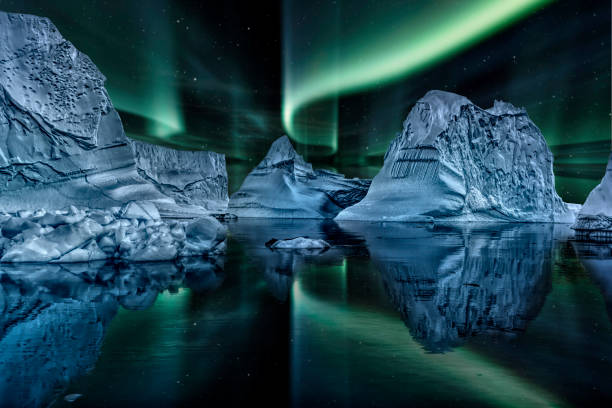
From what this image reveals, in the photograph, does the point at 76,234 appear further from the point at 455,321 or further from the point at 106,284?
the point at 455,321

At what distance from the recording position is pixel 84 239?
7.24m

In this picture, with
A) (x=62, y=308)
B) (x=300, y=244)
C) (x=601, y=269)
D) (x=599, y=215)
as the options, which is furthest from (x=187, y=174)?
(x=62, y=308)

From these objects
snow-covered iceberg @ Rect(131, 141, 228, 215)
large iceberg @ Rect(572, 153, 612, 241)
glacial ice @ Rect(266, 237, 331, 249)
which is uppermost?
snow-covered iceberg @ Rect(131, 141, 228, 215)

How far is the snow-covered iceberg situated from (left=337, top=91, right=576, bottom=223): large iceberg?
1596 centimetres

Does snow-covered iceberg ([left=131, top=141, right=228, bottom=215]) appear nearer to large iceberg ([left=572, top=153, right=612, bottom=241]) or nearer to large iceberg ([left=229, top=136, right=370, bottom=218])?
large iceberg ([left=229, top=136, right=370, bottom=218])

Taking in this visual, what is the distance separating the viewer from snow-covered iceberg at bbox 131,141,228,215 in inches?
1496

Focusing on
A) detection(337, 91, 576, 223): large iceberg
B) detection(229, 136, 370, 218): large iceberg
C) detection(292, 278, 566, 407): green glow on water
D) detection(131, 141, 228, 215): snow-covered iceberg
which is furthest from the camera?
detection(229, 136, 370, 218): large iceberg

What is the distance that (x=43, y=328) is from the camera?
133 inches

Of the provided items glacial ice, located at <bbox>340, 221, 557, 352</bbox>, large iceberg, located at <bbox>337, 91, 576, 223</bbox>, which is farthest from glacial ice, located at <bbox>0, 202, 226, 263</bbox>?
large iceberg, located at <bbox>337, 91, 576, 223</bbox>

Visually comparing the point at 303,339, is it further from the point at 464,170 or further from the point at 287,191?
the point at 287,191

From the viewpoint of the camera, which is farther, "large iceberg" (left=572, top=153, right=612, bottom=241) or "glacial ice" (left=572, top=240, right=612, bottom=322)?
"large iceberg" (left=572, top=153, right=612, bottom=241)

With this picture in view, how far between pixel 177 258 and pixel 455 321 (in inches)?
214

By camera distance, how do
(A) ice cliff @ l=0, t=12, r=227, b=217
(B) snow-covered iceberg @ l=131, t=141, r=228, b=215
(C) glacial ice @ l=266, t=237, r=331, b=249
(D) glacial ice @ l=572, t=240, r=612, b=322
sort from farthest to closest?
1. (B) snow-covered iceberg @ l=131, t=141, r=228, b=215
2. (A) ice cliff @ l=0, t=12, r=227, b=217
3. (C) glacial ice @ l=266, t=237, r=331, b=249
4. (D) glacial ice @ l=572, t=240, r=612, b=322

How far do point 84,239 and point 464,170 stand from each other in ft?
97.4
